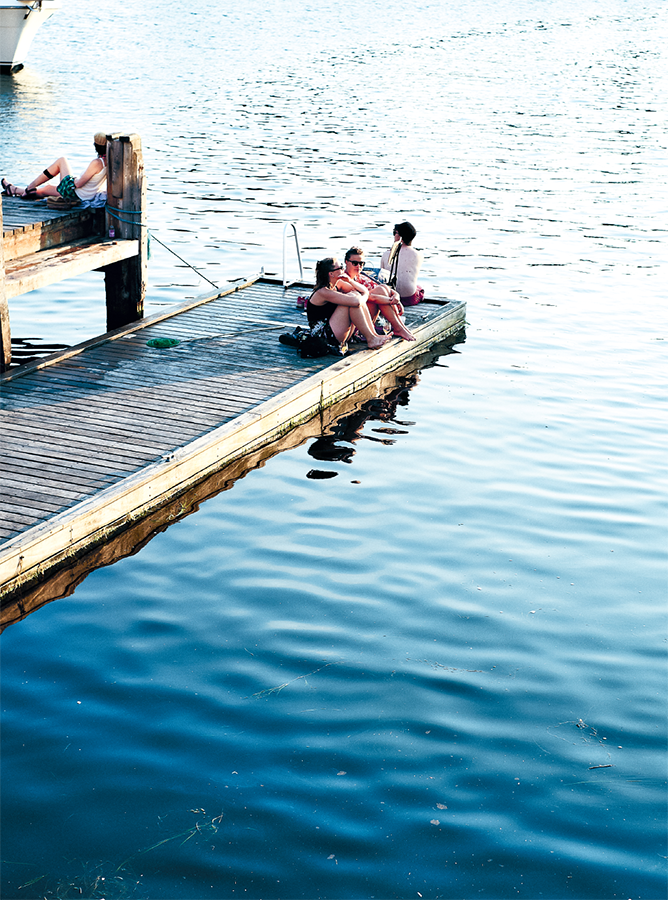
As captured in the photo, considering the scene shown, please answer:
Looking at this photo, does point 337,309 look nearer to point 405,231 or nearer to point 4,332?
point 405,231

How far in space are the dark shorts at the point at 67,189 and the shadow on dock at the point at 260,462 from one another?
4.27 metres

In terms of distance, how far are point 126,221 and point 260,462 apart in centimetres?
420

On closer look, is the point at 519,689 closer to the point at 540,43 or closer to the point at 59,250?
the point at 59,250

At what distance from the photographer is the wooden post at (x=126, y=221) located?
12008mm

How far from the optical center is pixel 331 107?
3503 centimetres

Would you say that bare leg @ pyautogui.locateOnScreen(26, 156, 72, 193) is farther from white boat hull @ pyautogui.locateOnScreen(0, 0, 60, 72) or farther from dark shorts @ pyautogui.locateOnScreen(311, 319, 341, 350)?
white boat hull @ pyautogui.locateOnScreen(0, 0, 60, 72)

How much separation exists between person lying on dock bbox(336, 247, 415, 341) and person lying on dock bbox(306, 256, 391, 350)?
11 cm

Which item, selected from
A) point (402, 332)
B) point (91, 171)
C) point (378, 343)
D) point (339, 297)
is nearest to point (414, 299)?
point (402, 332)

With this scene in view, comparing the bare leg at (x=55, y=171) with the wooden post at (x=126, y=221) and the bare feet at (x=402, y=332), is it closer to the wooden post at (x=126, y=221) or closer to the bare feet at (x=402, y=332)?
the wooden post at (x=126, y=221)

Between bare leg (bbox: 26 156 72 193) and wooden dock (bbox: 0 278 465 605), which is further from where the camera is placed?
bare leg (bbox: 26 156 72 193)

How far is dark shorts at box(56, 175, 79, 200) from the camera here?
12.3 m

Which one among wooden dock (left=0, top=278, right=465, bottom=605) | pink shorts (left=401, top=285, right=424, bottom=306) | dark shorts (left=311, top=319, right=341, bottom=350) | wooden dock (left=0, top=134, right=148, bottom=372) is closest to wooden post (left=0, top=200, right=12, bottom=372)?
wooden dock (left=0, top=278, right=465, bottom=605)

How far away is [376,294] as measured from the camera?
12.0 meters

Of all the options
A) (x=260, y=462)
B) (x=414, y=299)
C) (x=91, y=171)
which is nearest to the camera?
(x=260, y=462)
